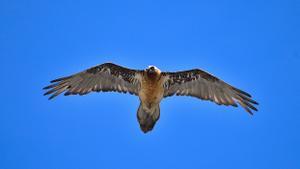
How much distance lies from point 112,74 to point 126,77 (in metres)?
0.48

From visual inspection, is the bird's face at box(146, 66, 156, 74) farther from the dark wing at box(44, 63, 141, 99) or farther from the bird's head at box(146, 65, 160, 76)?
the dark wing at box(44, 63, 141, 99)

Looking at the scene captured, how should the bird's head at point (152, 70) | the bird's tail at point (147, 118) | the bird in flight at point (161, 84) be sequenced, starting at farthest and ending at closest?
the bird in flight at point (161, 84)
the bird's head at point (152, 70)
the bird's tail at point (147, 118)

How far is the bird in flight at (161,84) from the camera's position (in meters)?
14.8

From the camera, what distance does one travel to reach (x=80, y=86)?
15.2 m

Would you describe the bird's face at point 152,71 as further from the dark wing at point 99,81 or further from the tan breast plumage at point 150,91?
the dark wing at point 99,81

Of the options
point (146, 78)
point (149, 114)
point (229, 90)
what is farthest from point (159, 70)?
point (229, 90)

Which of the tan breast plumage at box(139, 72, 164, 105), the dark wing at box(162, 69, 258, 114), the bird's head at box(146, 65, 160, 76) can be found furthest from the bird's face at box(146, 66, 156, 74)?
the dark wing at box(162, 69, 258, 114)

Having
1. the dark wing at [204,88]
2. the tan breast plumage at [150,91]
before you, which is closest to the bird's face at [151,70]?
the tan breast plumage at [150,91]

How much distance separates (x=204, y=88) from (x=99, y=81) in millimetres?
3352

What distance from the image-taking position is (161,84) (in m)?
14.4

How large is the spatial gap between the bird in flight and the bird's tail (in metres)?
0.49

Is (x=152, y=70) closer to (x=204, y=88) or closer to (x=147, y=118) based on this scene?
(x=147, y=118)

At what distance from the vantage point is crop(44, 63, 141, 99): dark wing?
14945 millimetres

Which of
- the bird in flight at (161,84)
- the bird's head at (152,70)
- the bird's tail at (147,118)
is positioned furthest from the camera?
the bird in flight at (161,84)
